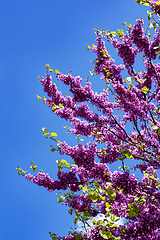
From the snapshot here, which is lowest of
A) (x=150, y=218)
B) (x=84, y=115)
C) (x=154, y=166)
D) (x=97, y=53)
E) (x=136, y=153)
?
(x=150, y=218)

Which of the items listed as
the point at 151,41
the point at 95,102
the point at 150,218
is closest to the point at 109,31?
the point at 151,41

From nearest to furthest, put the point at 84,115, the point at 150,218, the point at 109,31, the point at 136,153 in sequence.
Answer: the point at 150,218
the point at 136,153
the point at 84,115
the point at 109,31

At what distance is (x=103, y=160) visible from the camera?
677 centimetres

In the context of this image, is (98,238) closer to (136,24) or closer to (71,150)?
(71,150)

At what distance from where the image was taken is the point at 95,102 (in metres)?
6.80

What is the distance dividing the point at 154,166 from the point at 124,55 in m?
4.04

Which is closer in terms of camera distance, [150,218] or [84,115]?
[150,218]

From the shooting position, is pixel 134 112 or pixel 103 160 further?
pixel 103 160

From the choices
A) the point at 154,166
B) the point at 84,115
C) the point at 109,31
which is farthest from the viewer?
the point at 109,31

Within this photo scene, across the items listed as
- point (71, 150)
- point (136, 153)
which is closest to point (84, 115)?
point (71, 150)

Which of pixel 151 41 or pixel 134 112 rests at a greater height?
pixel 151 41

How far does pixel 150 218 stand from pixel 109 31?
6.05 m

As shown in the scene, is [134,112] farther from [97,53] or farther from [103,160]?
[97,53]

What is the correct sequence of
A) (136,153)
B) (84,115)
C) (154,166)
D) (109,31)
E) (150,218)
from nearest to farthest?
1. (150,218)
2. (154,166)
3. (136,153)
4. (84,115)
5. (109,31)
